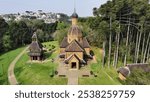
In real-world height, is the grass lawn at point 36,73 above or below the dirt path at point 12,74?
above

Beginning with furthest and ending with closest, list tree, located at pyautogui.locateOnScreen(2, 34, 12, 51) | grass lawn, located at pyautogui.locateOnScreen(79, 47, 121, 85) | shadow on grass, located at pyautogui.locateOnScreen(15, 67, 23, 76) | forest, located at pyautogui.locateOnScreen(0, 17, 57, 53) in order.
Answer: forest, located at pyautogui.locateOnScreen(0, 17, 57, 53) → tree, located at pyautogui.locateOnScreen(2, 34, 12, 51) → shadow on grass, located at pyautogui.locateOnScreen(15, 67, 23, 76) → grass lawn, located at pyautogui.locateOnScreen(79, 47, 121, 85)

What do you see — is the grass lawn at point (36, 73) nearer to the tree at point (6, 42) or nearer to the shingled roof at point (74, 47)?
the shingled roof at point (74, 47)

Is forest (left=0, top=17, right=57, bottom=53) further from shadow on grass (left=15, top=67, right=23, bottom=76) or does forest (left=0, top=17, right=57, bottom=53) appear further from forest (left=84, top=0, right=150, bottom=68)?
forest (left=84, top=0, right=150, bottom=68)

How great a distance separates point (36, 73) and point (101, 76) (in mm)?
7205

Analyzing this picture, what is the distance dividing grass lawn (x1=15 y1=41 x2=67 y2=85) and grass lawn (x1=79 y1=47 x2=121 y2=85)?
2452mm

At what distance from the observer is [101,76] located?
Result: 27141 mm

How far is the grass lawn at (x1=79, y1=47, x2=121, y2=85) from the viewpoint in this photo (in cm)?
2530

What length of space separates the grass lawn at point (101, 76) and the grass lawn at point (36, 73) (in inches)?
96.5

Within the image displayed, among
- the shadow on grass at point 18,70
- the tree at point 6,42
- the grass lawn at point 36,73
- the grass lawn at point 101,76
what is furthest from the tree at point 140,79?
the tree at point 6,42

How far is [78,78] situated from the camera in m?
26.2

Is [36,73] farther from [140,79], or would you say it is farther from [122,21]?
[140,79]

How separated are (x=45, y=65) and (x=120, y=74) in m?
9.57

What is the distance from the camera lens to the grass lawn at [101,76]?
2530cm

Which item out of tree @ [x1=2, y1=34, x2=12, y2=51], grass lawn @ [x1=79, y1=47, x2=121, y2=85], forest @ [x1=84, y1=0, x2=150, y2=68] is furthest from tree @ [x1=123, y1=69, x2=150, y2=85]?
tree @ [x1=2, y1=34, x2=12, y2=51]
